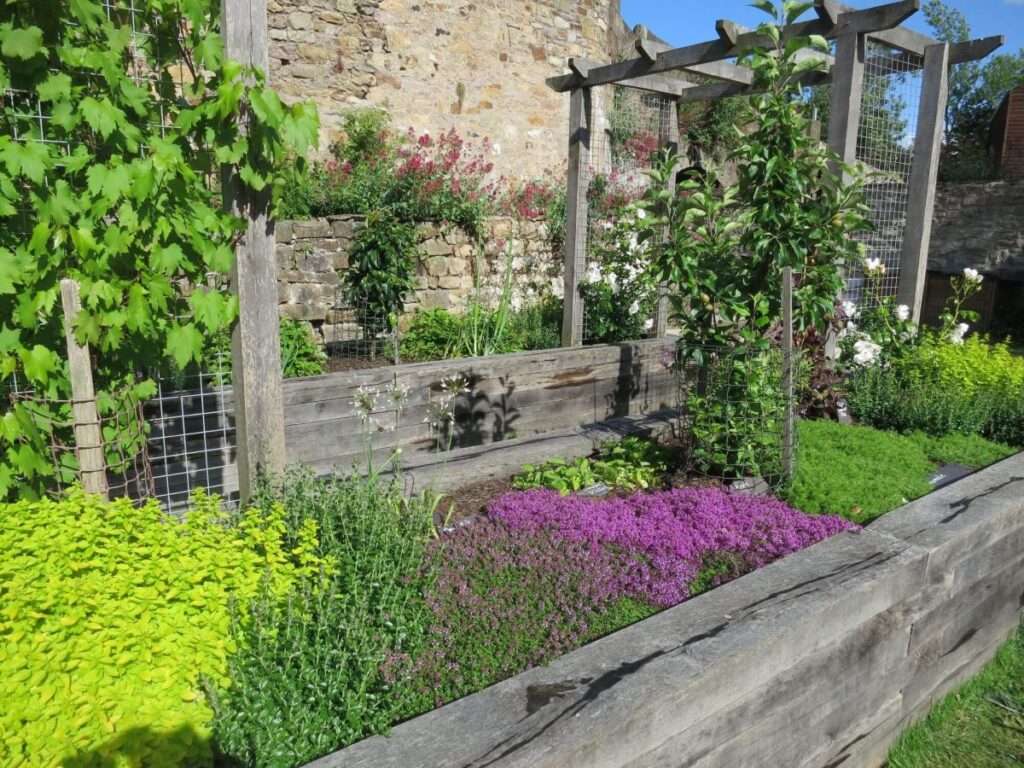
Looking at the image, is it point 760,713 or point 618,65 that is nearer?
Result: point 760,713

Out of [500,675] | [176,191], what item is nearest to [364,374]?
[176,191]

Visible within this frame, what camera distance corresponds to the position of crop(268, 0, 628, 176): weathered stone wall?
9133 mm

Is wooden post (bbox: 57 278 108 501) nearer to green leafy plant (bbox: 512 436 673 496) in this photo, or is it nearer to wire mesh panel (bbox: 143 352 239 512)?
wire mesh panel (bbox: 143 352 239 512)

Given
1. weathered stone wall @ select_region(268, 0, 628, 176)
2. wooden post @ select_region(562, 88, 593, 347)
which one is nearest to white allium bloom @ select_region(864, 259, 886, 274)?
wooden post @ select_region(562, 88, 593, 347)

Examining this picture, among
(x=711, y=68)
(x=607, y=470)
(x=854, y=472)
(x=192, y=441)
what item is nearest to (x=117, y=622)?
(x=192, y=441)

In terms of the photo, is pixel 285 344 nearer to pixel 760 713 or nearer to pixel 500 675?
pixel 500 675

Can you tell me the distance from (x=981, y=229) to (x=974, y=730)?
9634 mm

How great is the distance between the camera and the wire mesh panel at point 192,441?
3.89 m

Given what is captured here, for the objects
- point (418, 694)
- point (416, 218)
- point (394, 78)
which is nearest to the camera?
point (418, 694)

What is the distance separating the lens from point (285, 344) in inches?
220

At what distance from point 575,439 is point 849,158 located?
244 centimetres

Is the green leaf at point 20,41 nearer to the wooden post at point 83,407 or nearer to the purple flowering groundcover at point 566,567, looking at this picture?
the wooden post at point 83,407

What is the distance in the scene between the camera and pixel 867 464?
408 centimetres

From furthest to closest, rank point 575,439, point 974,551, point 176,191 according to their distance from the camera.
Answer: point 575,439, point 974,551, point 176,191
